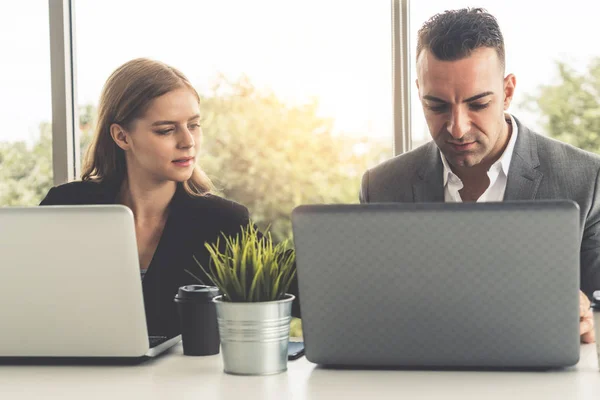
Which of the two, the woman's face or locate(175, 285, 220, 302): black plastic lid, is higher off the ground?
the woman's face

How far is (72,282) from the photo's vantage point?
1461 mm

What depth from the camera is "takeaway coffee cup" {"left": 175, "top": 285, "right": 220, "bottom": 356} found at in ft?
5.22

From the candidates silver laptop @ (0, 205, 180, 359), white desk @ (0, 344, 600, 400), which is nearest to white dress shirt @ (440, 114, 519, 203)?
white desk @ (0, 344, 600, 400)

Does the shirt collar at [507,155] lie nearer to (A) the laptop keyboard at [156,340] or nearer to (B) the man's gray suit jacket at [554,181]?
(B) the man's gray suit jacket at [554,181]

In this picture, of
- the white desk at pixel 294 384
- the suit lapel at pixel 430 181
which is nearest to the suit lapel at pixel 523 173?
the suit lapel at pixel 430 181

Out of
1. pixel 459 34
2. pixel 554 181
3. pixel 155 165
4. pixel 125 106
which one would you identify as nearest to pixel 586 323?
pixel 554 181

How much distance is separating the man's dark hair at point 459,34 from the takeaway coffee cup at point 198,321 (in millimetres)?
1101

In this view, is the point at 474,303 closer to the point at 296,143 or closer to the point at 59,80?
the point at 59,80

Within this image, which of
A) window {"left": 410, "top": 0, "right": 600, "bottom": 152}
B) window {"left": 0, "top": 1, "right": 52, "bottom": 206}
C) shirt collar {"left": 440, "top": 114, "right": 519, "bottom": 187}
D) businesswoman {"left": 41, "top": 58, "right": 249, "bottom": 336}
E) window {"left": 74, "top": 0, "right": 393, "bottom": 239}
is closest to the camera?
shirt collar {"left": 440, "top": 114, "right": 519, "bottom": 187}

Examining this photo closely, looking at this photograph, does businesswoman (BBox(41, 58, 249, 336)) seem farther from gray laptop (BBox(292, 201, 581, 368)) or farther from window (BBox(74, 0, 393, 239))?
window (BBox(74, 0, 393, 239))

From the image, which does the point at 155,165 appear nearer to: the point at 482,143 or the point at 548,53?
the point at 482,143

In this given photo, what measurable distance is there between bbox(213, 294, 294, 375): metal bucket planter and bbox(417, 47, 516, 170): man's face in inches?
40.9

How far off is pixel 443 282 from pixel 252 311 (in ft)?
1.13

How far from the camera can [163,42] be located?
4715 mm
